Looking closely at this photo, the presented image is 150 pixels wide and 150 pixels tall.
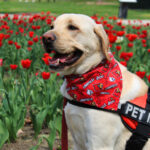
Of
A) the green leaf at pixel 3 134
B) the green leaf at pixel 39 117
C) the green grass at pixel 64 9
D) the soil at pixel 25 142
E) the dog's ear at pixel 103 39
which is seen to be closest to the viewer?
the dog's ear at pixel 103 39

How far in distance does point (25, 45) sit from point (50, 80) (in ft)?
7.02

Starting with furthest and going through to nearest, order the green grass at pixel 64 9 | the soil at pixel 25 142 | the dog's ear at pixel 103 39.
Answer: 1. the green grass at pixel 64 9
2. the soil at pixel 25 142
3. the dog's ear at pixel 103 39

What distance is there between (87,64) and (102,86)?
211mm

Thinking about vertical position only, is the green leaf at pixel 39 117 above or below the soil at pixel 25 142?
above

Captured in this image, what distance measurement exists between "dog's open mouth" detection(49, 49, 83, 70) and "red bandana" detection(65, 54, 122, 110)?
160 millimetres

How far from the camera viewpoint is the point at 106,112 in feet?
7.14

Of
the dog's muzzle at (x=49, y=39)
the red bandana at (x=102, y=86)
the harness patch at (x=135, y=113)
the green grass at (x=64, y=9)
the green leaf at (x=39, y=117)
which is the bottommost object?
the green grass at (x=64, y=9)

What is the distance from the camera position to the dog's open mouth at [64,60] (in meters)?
2.16

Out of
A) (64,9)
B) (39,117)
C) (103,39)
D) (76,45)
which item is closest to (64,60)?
(76,45)

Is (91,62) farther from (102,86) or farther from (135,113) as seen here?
(135,113)

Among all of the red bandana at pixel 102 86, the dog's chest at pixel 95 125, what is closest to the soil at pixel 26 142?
the dog's chest at pixel 95 125

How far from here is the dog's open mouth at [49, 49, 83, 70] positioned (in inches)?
85.0

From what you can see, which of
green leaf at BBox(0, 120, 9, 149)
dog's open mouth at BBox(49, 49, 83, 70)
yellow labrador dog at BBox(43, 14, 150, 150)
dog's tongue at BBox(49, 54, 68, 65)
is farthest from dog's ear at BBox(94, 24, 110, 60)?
green leaf at BBox(0, 120, 9, 149)

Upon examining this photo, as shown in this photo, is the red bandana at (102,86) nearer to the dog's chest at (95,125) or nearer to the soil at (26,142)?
the dog's chest at (95,125)
